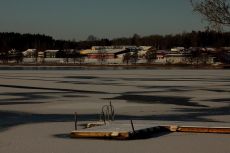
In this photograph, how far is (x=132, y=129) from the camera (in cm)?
1249

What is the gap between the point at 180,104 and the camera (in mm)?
20438

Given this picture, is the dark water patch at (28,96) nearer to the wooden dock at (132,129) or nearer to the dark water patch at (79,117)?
the dark water patch at (79,117)

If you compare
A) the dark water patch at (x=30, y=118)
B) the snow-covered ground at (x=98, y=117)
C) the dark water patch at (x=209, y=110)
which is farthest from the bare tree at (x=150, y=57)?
the dark water patch at (x=30, y=118)

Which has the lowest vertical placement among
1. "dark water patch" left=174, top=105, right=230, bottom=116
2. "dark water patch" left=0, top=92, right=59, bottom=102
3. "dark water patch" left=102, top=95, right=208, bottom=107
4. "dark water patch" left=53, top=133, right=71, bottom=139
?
"dark water patch" left=0, top=92, right=59, bottom=102

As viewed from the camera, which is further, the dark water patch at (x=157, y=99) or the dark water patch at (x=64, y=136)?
the dark water patch at (x=157, y=99)

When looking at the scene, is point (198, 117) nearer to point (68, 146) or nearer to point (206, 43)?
point (68, 146)

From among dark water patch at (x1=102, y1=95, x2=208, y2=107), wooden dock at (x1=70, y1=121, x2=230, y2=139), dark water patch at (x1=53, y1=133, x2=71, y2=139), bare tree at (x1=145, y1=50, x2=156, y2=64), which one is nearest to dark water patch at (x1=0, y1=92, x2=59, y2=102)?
dark water patch at (x1=102, y1=95, x2=208, y2=107)

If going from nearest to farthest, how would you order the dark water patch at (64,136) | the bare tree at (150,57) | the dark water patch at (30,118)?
1. the dark water patch at (64,136)
2. the dark water patch at (30,118)
3. the bare tree at (150,57)

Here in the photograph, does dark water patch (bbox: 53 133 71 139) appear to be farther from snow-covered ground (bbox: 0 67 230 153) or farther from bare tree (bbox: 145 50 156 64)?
bare tree (bbox: 145 50 156 64)

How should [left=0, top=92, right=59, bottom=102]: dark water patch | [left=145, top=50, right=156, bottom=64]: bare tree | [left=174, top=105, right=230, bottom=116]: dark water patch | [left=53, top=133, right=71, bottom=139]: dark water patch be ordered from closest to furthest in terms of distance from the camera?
[left=53, top=133, right=71, bottom=139]: dark water patch
[left=174, top=105, right=230, bottom=116]: dark water patch
[left=0, top=92, right=59, bottom=102]: dark water patch
[left=145, top=50, right=156, bottom=64]: bare tree

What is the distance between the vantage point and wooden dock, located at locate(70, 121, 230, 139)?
39.4 ft

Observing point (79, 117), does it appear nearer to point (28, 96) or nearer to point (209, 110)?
point (209, 110)

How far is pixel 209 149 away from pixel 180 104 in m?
9.78

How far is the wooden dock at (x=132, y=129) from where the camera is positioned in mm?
12008
